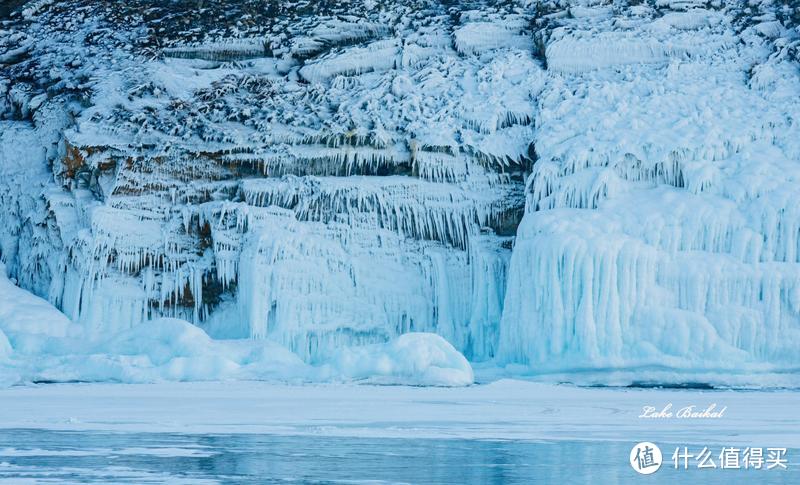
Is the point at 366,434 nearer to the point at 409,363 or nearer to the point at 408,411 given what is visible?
the point at 408,411

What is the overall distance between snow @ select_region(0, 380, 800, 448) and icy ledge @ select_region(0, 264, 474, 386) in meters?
0.76

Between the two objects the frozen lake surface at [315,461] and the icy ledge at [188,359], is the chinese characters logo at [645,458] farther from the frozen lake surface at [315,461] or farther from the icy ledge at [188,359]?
the icy ledge at [188,359]

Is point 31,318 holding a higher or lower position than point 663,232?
lower

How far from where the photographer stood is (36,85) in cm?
2753

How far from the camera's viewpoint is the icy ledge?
768 inches

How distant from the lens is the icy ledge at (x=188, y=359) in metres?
19.5

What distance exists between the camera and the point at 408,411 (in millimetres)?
13336

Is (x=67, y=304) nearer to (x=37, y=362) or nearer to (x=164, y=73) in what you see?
Answer: (x=37, y=362)

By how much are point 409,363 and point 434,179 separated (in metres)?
5.47

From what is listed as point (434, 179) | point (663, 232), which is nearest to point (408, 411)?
point (663, 232)

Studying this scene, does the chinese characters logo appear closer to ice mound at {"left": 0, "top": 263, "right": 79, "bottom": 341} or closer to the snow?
the snow

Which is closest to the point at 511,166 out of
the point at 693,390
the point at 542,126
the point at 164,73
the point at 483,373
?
the point at 542,126

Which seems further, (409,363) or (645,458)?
(409,363)

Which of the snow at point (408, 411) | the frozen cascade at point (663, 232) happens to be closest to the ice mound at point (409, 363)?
the snow at point (408, 411)
